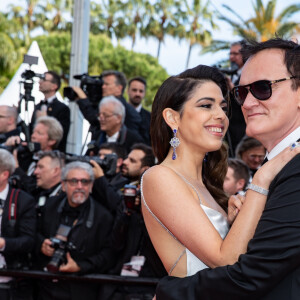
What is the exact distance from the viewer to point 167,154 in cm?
305

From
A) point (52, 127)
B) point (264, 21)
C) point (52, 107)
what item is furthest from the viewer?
point (264, 21)

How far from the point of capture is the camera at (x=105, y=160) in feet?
21.2

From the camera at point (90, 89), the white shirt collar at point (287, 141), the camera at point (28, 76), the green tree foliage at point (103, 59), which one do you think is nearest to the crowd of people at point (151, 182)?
the white shirt collar at point (287, 141)

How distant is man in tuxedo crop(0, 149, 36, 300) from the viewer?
581cm

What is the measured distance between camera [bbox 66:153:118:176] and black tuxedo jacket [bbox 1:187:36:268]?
65 cm

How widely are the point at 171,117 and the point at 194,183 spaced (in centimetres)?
34

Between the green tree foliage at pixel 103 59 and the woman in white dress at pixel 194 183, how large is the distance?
98.7 feet

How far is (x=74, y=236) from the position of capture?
5965 millimetres

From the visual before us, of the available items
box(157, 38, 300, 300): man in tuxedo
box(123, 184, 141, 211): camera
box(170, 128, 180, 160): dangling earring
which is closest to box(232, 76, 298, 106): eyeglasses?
box(157, 38, 300, 300): man in tuxedo

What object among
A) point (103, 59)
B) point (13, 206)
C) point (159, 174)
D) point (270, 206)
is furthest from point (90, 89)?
point (103, 59)

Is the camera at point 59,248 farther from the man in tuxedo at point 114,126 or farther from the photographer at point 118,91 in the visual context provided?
the photographer at point 118,91

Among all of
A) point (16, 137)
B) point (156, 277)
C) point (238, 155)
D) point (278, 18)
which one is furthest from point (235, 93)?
point (278, 18)

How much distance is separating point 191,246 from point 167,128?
74cm

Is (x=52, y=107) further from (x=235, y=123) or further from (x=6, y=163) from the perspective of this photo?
(x=235, y=123)
